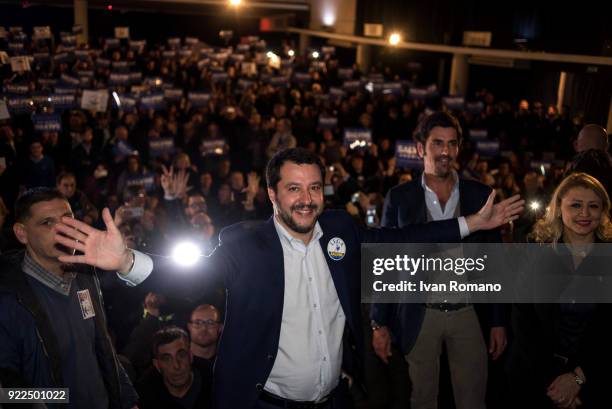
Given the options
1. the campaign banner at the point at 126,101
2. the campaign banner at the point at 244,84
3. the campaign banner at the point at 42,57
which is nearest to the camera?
the campaign banner at the point at 126,101

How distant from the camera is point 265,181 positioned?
9523mm

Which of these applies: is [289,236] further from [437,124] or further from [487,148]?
[487,148]

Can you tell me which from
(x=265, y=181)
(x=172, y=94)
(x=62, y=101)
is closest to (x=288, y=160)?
(x=265, y=181)

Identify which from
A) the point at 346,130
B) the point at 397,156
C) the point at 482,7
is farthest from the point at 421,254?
the point at 482,7

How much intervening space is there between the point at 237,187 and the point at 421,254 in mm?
5021

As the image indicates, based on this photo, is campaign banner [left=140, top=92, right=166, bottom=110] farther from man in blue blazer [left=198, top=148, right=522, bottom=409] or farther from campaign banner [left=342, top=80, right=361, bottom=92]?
man in blue blazer [left=198, top=148, right=522, bottom=409]

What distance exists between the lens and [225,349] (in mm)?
2828

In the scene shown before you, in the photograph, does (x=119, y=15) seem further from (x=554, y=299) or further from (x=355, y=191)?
(x=554, y=299)

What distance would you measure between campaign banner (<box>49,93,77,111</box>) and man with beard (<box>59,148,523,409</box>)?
10.2m

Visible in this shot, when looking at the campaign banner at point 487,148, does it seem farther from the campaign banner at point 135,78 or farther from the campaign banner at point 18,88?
the campaign banner at point 135,78

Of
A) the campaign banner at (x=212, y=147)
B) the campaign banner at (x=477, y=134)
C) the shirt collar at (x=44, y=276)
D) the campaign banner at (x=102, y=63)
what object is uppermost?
the campaign banner at (x=102, y=63)

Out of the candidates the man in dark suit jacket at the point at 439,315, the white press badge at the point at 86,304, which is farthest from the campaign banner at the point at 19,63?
the white press badge at the point at 86,304

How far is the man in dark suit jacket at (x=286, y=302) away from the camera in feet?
9.15

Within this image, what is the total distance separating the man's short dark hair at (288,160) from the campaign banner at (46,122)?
8.71 m
